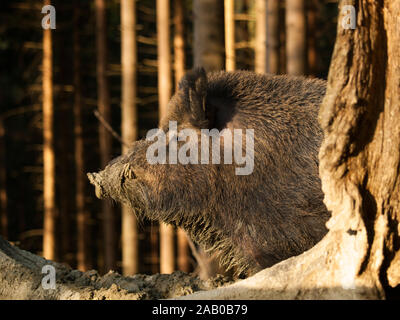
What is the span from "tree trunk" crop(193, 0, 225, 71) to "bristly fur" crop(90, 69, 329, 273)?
2219 millimetres

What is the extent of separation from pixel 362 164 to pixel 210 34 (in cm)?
441

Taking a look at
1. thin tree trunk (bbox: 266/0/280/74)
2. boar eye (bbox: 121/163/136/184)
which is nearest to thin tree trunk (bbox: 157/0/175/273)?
thin tree trunk (bbox: 266/0/280/74)

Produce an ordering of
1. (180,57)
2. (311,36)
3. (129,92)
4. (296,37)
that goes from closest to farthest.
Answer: (296,37)
(129,92)
(180,57)
(311,36)

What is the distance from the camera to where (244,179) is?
4590 millimetres

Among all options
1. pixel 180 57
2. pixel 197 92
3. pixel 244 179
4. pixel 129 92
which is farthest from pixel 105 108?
pixel 244 179

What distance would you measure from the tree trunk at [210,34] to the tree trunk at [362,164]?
415 cm

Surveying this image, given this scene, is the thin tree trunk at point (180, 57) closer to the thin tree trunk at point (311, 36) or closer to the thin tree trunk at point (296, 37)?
the thin tree trunk at point (311, 36)

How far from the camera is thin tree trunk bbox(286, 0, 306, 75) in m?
9.89

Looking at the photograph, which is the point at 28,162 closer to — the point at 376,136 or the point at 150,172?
the point at 150,172

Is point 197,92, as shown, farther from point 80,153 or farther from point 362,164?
point 80,153

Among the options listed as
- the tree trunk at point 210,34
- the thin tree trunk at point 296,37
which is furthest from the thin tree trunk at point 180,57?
the tree trunk at point 210,34
